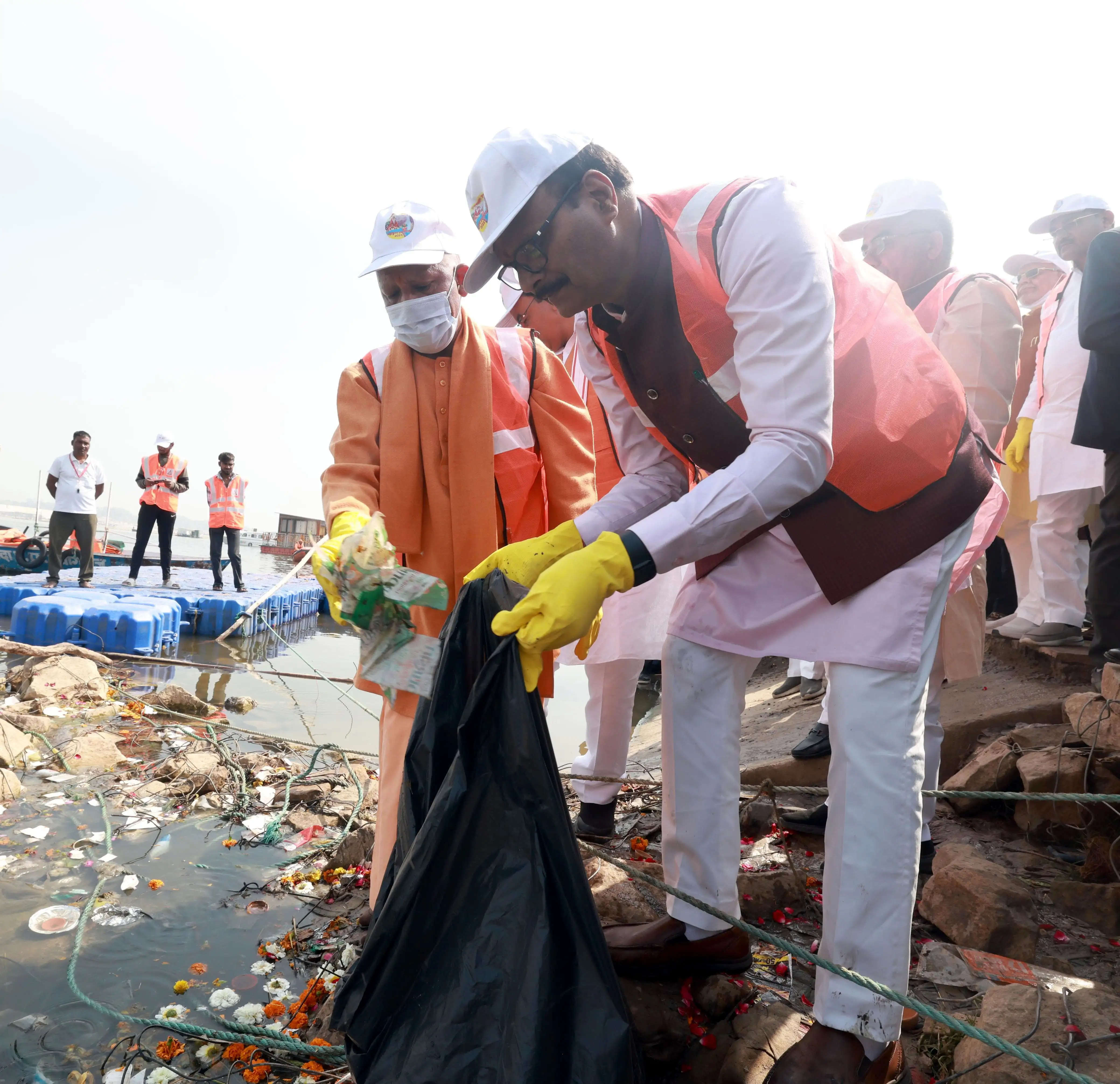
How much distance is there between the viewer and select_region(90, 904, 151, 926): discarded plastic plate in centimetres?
212

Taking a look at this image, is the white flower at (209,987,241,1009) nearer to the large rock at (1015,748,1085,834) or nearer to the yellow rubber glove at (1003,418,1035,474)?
the large rock at (1015,748,1085,834)

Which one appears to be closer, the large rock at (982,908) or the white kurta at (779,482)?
the white kurta at (779,482)

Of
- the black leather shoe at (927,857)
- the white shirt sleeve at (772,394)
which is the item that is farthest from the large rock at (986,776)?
the white shirt sleeve at (772,394)

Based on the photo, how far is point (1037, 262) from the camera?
434cm

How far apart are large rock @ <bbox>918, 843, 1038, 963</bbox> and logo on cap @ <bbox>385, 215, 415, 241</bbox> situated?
227cm

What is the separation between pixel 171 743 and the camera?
4.05m

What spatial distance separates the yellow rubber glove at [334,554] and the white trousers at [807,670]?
7.56 ft

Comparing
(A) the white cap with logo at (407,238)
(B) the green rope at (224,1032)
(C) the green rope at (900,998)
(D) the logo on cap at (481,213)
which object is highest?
(A) the white cap with logo at (407,238)

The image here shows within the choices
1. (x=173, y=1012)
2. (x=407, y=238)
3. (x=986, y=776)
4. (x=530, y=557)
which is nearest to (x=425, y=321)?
(x=407, y=238)

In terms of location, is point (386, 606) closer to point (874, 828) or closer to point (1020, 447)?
point (874, 828)

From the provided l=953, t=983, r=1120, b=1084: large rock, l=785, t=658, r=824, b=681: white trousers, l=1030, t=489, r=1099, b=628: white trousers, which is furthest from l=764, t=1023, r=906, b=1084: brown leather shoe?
l=1030, t=489, r=1099, b=628: white trousers

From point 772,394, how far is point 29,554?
12.5 meters

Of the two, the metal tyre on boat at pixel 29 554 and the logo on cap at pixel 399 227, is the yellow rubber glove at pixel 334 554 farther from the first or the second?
the metal tyre on boat at pixel 29 554

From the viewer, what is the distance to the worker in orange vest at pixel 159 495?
9.07 metres
